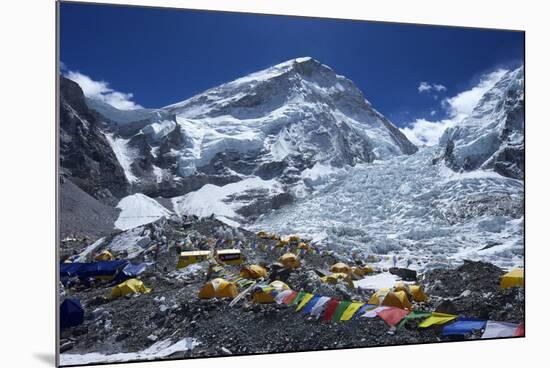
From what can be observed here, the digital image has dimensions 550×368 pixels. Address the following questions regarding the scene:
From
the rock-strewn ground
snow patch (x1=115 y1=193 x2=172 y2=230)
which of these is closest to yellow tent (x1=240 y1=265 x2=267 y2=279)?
the rock-strewn ground

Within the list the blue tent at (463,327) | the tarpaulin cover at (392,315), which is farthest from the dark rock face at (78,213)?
the blue tent at (463,327)

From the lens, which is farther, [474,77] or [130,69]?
[474,77]

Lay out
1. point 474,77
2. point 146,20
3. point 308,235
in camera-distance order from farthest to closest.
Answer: point 474,77
point 308,235
point 146,20

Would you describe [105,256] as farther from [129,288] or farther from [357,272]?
[357,272]

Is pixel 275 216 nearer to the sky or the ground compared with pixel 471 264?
nearer to the sky

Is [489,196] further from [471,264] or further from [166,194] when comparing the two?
[166,194]

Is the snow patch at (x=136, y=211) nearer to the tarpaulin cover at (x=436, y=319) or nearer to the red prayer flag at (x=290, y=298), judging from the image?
the red prayer flag at (x=290, y=298)

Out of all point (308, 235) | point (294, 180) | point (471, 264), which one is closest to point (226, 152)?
point (294, 180)
